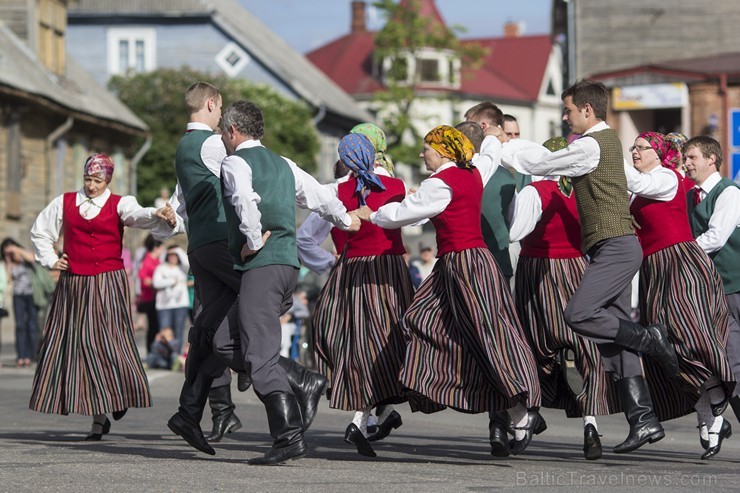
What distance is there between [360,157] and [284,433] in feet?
5.84

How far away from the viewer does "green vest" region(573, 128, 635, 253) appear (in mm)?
8547

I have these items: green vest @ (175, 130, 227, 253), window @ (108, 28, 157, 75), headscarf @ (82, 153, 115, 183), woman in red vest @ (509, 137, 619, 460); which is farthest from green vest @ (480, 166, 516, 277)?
window @ (108, 28, 157, 75)

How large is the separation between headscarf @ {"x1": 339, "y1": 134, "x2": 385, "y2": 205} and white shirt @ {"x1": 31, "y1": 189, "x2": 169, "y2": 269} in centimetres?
146

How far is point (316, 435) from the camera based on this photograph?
10.5 metres

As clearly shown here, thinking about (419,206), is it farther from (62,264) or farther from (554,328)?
(62,264)

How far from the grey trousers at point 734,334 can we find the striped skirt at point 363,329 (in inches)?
74.5

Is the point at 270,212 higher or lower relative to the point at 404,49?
lower

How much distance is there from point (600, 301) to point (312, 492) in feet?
7.20

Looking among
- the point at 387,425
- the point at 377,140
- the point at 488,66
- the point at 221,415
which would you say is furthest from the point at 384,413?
the point at 488,66

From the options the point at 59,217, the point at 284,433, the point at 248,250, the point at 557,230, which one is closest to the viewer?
the point at 284,433

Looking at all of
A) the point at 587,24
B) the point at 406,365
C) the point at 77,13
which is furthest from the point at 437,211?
the point at 77,13

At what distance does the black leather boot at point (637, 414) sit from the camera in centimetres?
841

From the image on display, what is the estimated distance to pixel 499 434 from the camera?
8.73 m

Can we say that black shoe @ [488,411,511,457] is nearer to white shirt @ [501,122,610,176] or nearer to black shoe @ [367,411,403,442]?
black shoe @ [367,411,403,442]
